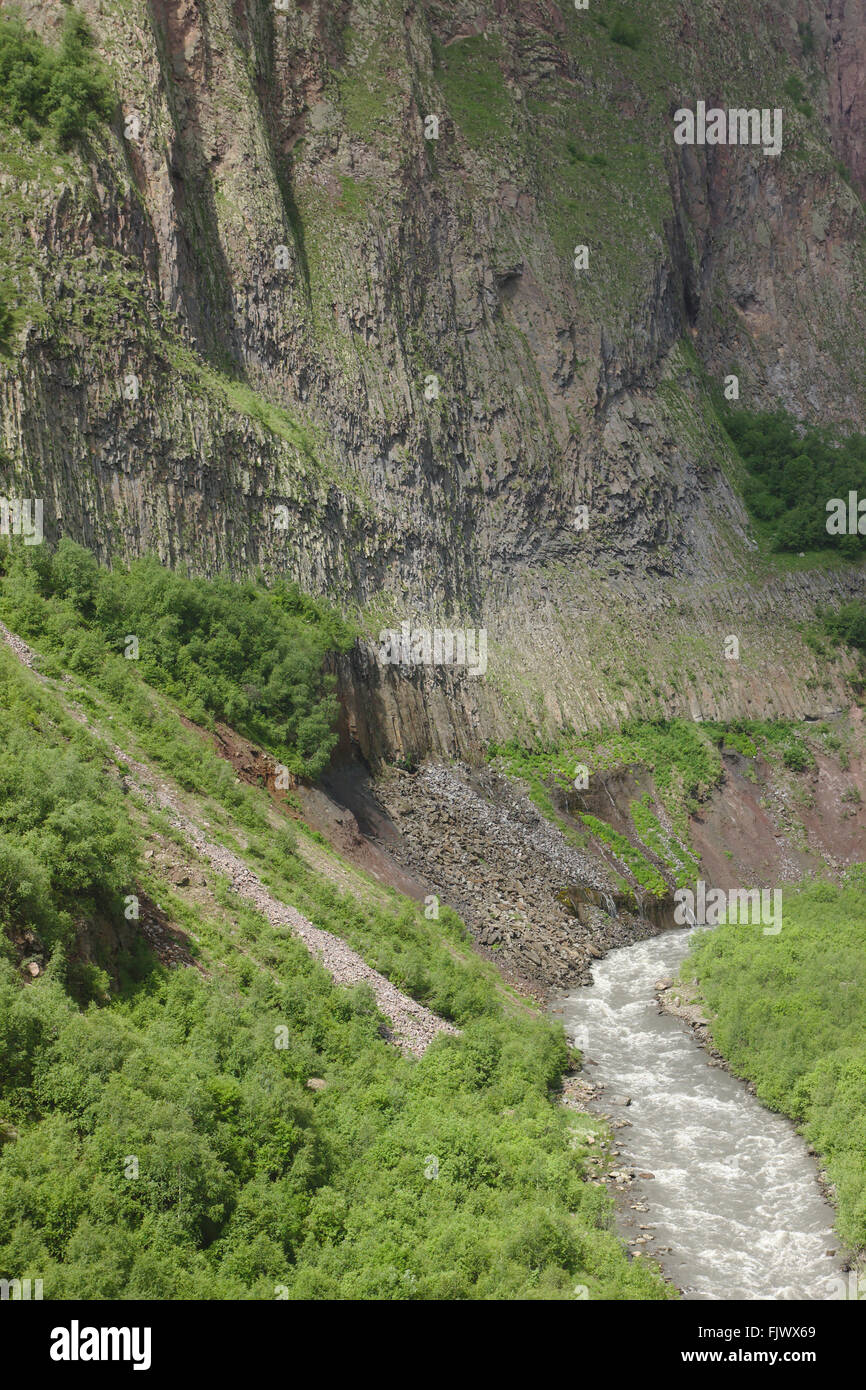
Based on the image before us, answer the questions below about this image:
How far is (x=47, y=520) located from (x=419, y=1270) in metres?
21.6

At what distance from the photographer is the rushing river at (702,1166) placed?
57.4 feet

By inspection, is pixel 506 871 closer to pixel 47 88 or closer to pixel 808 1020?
pixel 808 1020

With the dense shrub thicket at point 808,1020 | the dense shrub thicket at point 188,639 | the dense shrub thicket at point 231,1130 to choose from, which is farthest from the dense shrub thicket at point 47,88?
the dense shrub thicket at point 808,1020

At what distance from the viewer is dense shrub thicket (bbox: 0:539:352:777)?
2688 centimetres

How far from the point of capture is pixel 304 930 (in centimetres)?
2281

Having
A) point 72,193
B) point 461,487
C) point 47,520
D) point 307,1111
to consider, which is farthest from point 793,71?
point 307,1111

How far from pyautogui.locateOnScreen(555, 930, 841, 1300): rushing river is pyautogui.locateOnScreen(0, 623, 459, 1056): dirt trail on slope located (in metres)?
4.37

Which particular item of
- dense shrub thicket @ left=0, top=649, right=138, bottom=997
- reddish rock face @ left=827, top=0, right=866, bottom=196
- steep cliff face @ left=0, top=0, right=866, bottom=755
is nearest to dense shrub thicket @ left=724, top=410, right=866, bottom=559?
steep cliff face @ left=0, top=0, right=866, bottom=755

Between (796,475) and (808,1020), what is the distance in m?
43.9

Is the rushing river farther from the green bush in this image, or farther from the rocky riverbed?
the green bush

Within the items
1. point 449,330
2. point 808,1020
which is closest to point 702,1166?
point 808,1020

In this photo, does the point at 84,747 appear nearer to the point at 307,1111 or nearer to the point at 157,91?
the point at 307,1111

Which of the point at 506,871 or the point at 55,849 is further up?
the point at 55,849

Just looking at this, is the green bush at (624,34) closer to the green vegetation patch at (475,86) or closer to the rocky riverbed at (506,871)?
the green vegetation patch at (475,86)
